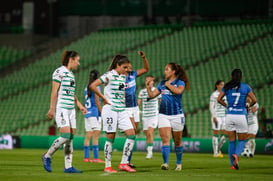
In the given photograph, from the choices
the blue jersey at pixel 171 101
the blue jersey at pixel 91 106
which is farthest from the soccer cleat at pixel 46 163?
the blue jersey at pixel 91 106

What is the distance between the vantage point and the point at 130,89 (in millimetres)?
16984

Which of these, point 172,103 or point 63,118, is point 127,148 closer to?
point 63,118

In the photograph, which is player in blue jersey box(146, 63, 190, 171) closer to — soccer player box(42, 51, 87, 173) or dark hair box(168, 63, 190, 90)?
dark hair box(168, 63, 190, 90)

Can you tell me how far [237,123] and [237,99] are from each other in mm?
628

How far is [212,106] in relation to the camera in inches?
941

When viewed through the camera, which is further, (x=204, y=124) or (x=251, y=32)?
(x=251, y=32)

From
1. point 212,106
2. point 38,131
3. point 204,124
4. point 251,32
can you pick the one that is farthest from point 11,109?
point 212,106

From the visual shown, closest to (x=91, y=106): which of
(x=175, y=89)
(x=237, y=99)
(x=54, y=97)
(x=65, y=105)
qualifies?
(x=175, y=89)

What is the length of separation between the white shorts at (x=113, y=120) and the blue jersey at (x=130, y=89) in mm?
2826

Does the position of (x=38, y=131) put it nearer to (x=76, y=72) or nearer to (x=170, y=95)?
(x=76, y=72)

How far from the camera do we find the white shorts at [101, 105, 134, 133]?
45.3ft

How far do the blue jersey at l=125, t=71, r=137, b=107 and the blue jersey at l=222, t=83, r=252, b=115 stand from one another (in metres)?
2.47

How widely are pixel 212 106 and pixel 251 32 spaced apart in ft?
59.3

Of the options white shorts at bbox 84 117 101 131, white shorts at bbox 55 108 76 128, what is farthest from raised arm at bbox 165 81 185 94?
white shorts at bbox 84 117 101 131
